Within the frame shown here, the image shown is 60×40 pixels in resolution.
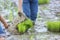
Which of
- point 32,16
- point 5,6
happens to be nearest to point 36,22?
point 32,16

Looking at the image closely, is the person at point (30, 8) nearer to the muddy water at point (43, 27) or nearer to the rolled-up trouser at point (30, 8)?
the rolled-up trouser at point (30, 8)

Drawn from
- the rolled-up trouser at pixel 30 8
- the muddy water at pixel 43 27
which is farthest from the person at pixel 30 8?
the muddy water at pixel 43 27

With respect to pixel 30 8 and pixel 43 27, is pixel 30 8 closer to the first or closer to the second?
pixel 30 8

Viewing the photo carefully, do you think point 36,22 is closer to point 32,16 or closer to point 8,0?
point 32,16

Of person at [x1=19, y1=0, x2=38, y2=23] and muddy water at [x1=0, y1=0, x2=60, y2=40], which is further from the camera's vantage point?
person at [x1=19, y1=0, x2=38, y2=23]

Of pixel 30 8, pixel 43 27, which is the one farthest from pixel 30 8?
pixel 43 27

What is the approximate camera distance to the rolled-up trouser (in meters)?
6.14

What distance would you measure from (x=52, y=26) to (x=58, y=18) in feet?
4.54

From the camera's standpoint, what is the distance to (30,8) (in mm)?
6398

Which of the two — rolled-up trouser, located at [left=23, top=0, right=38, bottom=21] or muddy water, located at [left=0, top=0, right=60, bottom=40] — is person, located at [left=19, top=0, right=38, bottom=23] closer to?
rolled-up trouser, located at [left=23, top=0, right=38, bottom=21]

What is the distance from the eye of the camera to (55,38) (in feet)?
18.5

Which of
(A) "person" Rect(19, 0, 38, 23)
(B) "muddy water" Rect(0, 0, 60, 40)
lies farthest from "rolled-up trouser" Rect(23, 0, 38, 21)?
(B) "muddy water" Rect(0, 0, 60, 40)

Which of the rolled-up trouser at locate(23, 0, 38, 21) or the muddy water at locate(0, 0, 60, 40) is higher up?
the rolled-up trouser at locate(23, 0, 38, 21)

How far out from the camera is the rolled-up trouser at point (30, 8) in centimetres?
614
